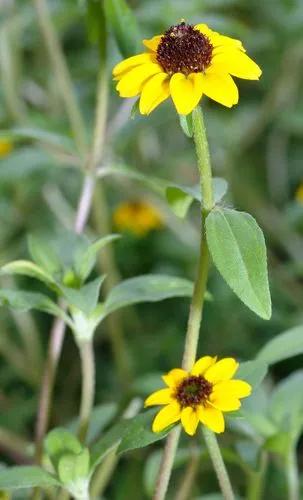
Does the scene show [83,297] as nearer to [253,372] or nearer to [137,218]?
[253,372]

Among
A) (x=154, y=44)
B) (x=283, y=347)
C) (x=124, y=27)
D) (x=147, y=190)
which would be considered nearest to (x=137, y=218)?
(x=147, y=190)

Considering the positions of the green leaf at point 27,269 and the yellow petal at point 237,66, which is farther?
the green leaf at point 27,269

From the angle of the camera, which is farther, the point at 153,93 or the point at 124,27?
the point at 124,27

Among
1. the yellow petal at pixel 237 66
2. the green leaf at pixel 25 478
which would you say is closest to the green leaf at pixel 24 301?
the green leaf at pixel 25 478

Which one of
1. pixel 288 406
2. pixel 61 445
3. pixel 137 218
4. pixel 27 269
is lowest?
pixel 137 218

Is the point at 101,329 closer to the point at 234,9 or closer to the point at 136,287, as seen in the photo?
the point at 136,287

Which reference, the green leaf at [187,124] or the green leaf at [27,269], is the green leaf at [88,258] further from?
the green leaf at [187,124]

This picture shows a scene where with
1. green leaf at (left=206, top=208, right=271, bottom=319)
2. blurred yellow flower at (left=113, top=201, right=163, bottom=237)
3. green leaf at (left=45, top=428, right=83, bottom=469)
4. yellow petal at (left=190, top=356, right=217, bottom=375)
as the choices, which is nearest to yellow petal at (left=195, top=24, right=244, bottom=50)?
green leaf at (left=206, top=208, right=271, bottom=319)
